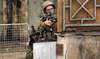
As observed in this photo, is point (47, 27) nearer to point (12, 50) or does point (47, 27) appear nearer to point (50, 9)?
point (50, 9)

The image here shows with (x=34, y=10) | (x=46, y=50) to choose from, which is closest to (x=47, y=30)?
(x=46, y=50)

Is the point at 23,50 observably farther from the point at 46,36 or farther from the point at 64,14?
the point at 64,14

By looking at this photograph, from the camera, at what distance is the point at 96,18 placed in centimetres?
385

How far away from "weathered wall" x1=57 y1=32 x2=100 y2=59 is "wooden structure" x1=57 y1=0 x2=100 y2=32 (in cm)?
16

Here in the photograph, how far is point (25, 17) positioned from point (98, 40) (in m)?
7.31

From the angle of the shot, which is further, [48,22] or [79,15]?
[48,22]

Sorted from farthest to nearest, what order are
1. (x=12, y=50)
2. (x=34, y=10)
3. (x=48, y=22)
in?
1. (x=34, y=10)
2. (x=12, y=50)
3. (x=48, y=22)

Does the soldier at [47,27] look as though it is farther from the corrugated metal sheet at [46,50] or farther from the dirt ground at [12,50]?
the dirt ground at [12,50]

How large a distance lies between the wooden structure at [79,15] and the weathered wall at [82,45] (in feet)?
0.53

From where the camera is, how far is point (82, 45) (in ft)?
12.5

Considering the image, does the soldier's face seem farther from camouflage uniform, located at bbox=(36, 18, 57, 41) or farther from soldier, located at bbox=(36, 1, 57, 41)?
camouflage uniform, located at bbox=(36, 18, 57, 41)

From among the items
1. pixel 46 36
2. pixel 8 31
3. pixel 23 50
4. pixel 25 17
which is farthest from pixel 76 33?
pixel 25 17

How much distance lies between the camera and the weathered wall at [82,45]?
12.4 feet

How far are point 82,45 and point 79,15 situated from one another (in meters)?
0.62
